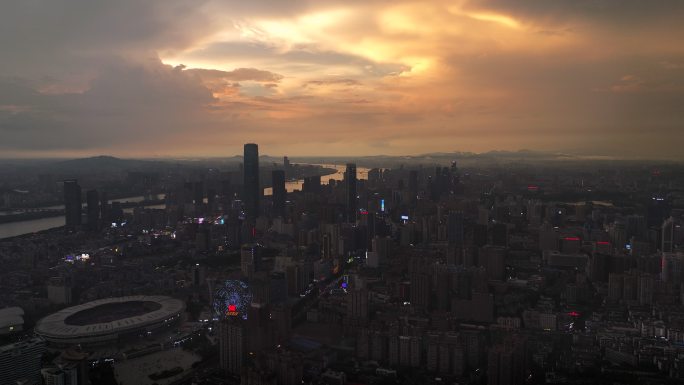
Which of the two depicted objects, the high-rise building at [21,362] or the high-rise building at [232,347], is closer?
the high-rise building at [21,362]

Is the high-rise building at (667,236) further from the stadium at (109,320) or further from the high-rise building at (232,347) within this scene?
the stadium at (109,320)

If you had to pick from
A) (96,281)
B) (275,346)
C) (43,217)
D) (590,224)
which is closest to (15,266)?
(96,281)

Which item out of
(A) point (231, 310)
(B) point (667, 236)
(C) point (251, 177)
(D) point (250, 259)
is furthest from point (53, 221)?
(B) point (667, 236)

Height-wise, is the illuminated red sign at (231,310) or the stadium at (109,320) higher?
the illuminated red sign at (231,310)

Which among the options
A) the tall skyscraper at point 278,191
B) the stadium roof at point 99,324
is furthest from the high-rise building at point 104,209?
the stadium roof at point 99,324

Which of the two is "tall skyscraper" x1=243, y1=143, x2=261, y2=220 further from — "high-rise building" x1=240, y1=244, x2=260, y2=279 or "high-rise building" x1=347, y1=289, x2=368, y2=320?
"high-rise building" x1=347, y1=289, x2=368, y2=320

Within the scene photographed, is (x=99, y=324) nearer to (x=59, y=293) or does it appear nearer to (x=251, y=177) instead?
(x=59, y=293)

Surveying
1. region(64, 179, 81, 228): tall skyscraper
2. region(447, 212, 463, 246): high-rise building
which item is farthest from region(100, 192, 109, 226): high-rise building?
region(447, 212, 463, 246): high-rise building
